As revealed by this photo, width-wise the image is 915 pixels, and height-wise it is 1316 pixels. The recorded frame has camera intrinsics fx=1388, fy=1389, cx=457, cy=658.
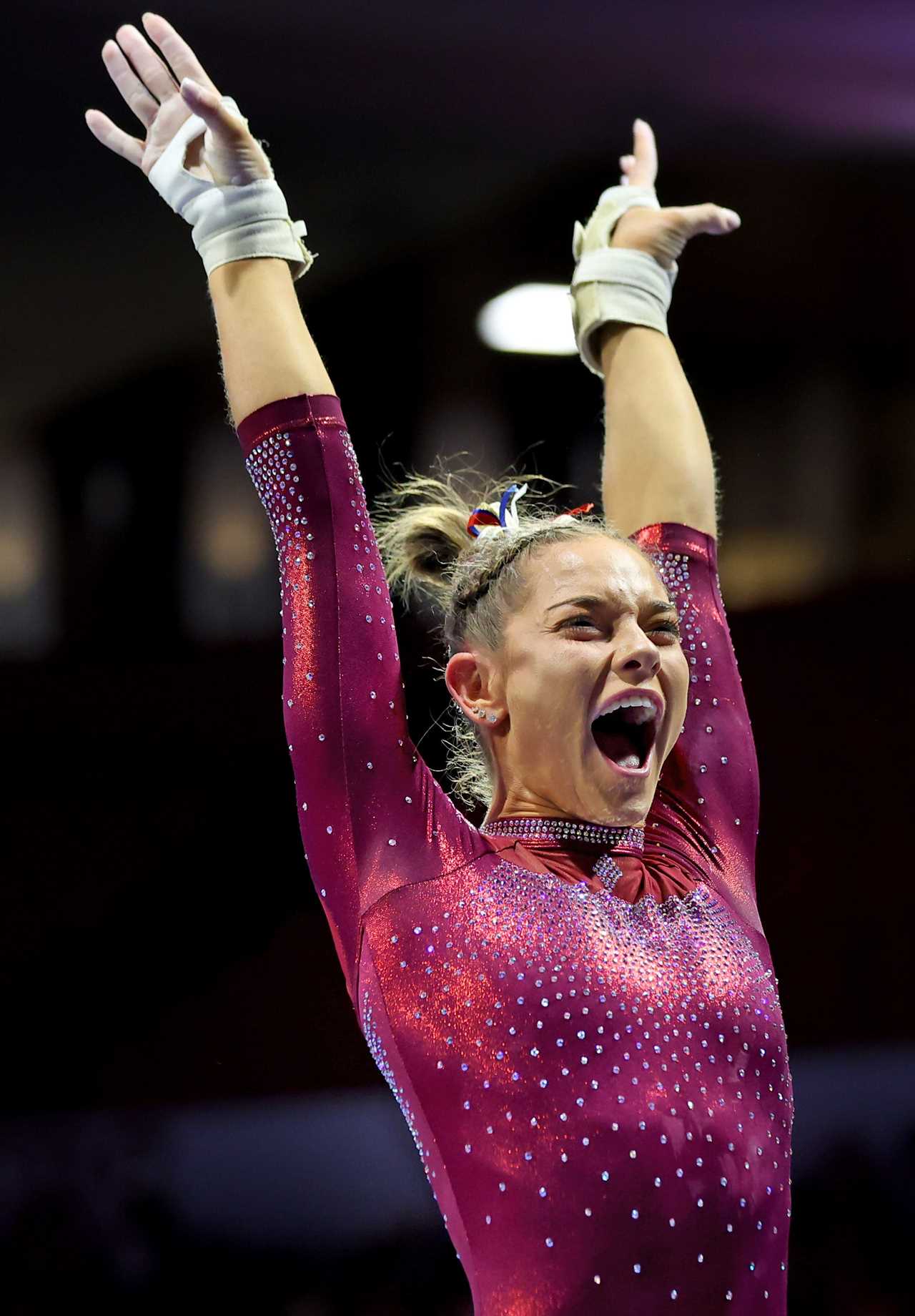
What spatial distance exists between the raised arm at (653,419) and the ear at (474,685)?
28cm

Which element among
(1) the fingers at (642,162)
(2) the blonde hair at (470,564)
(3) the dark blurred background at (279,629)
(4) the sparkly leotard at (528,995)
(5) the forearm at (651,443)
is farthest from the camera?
(3) the dark blurred background at (279,629)

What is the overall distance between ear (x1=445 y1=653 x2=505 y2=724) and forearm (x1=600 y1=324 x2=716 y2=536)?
11.0 inches

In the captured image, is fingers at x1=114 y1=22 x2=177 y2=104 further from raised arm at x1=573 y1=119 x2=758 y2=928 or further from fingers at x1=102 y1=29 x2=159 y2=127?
raised arm at x1=573 y1=119 x2=758 y2=928

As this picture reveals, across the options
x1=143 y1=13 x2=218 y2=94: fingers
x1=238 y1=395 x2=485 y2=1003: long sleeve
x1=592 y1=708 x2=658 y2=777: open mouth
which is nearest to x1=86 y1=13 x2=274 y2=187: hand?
x1=143 y1=13 x2=218 y2=94: fingers

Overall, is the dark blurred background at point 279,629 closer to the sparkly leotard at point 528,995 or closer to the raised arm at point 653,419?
the raised arm at point 653,419

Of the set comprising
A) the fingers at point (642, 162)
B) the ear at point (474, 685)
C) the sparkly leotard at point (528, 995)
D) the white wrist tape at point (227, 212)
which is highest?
the fingers at point (642, 162)

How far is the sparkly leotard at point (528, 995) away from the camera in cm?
103

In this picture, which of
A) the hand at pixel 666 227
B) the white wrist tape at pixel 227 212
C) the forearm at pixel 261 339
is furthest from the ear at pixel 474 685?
the hand at pixel 666 227

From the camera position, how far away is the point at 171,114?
128 cm

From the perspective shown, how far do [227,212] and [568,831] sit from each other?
622 millimetres

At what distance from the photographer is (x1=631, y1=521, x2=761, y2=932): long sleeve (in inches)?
51.0

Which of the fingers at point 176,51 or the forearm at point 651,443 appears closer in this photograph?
the fingers at point 176,51

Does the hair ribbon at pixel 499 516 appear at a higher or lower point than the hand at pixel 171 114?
lower

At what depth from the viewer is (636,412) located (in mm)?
1454
